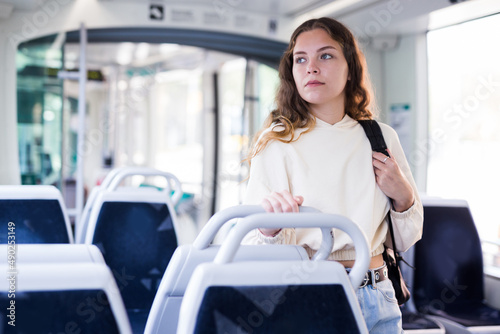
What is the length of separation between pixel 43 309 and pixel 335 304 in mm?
497

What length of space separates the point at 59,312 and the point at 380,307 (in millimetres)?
855

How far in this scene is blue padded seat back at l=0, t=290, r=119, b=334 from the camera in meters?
0.88

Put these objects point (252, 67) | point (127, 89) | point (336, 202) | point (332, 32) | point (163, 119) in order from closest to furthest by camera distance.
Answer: point (336, 202) < point (332, 32) < point (252, 67) < point (127, 89) < point (163, 119)

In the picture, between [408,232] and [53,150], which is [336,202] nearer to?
[408,232]

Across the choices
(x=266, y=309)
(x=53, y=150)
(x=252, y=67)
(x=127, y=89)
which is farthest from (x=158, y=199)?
(x=127, y=89)

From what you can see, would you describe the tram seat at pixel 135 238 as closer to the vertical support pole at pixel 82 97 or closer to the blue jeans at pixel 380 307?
the blue jeans at pixel 380 307

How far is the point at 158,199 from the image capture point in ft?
9.32

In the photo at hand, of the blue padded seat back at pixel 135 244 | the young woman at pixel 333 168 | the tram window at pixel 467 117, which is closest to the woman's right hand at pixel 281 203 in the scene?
the young woman at pixel 333 168

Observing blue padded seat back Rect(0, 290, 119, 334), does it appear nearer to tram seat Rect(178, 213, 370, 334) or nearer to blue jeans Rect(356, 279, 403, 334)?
tram seat Rect(178, 213, 370, 334)

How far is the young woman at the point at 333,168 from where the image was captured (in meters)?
1.45

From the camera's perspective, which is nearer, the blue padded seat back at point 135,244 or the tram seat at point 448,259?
the blue padded seat back at point 135,244

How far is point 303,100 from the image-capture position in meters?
1.65

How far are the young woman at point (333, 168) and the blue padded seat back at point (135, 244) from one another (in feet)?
4.40

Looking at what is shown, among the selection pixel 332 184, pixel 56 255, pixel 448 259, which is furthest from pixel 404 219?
pixel 448 259
